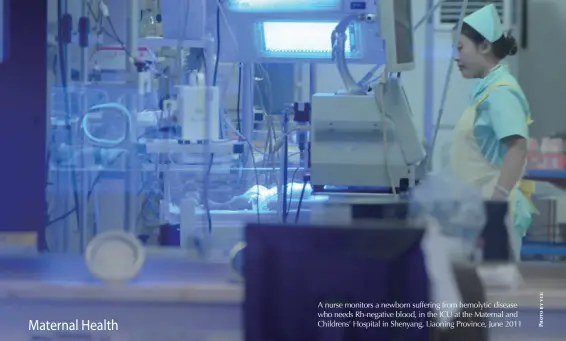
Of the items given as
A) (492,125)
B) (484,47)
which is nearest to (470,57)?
(484,47)

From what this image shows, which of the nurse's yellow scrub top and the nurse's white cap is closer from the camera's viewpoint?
the nurse's yellow scrub top

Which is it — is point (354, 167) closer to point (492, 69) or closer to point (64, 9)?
point (492, 69)

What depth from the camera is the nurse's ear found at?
2260mm

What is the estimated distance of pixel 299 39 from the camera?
225 cm

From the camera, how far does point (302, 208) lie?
2215mm

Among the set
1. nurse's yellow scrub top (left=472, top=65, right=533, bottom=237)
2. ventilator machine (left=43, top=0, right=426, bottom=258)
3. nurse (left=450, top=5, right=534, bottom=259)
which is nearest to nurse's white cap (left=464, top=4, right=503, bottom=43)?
nurse (left=450, top=5, right=534, bottom=259)

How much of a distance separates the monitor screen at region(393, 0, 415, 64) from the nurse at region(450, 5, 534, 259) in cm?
37

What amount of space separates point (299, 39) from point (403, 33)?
1.49ft

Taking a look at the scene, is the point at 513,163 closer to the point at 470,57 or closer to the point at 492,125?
the point at 492,125

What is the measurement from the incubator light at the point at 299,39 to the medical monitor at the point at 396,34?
0.30m

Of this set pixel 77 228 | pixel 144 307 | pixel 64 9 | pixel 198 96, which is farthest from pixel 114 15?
pixel 144 307

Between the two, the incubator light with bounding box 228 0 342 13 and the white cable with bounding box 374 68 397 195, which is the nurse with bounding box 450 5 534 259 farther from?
the incubator light with bounding box 228 0 342 13

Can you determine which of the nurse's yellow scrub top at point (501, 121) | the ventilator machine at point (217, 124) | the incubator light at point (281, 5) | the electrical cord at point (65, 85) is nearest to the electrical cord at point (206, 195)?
the ventilator machine at point (217, 124)

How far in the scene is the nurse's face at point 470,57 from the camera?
2.27 meters
